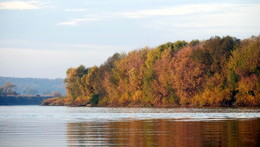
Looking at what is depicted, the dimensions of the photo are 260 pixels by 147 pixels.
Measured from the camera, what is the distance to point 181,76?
106062 millimetres

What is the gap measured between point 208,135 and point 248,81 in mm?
67787

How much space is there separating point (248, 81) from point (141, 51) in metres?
46.8

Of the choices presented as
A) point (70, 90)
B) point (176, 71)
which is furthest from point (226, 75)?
Answer: point (70, 90)

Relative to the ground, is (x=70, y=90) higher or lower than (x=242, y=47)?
lower

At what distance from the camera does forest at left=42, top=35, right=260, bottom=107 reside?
92.7 meters

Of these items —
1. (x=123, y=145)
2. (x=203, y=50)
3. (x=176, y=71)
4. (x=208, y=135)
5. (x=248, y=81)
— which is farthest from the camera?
(x=176, y=71)

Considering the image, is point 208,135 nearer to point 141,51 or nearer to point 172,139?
point 172,139

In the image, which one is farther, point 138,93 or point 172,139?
point 138,93

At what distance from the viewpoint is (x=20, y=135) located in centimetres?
2516

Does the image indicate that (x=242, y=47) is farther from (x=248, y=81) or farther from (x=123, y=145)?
(x=123, y=145)

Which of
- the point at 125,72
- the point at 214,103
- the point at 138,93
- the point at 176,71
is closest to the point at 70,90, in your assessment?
the point at 125,72

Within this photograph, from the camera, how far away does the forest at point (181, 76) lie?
92.7 metres

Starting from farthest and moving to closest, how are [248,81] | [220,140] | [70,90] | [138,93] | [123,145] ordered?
[70,90] < [138,93] < [248,81] < [220,140] < [123,145]

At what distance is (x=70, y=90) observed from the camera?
16038cm
